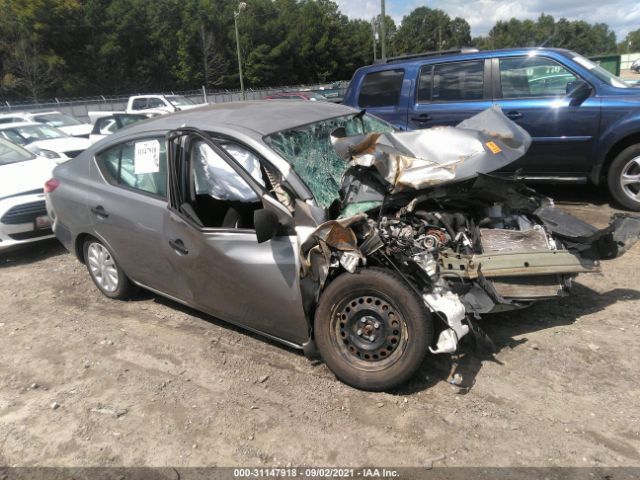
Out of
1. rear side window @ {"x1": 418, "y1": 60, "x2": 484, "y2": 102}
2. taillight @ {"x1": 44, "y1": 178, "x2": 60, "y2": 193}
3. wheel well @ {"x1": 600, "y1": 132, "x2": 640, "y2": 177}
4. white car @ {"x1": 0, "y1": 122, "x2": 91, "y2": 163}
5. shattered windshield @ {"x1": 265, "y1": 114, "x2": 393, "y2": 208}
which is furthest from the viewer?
white car @ {"x1": 0, "y1": 122, "x2": 91, "y2": 163}

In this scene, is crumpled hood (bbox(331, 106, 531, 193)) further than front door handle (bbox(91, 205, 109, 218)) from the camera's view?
No

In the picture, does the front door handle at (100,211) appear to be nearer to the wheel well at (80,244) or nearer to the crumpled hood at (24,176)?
the wheel well at (80,244)

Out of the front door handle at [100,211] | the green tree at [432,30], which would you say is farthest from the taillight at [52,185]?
the green tree at [432,30]

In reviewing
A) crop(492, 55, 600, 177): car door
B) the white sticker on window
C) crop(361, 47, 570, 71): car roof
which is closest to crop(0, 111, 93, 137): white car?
crop(361, 47, 570, 71): car roof

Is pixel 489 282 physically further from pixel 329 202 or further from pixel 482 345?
pixel 329 202

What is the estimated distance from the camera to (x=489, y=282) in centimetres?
318

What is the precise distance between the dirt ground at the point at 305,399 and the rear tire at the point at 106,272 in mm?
416

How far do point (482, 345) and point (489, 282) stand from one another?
0.41 metres

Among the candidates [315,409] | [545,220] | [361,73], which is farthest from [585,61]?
[315,409]

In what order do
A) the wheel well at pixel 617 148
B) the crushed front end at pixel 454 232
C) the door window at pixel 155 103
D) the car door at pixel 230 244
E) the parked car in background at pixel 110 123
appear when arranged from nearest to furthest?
1. the crushed front end at pixel 454 232
2. the car door at pixel 230 244
3. the wheel well at pixel 617 148
4. the parked car in background at pixel 110 123
5. the door window at pixel 155 103

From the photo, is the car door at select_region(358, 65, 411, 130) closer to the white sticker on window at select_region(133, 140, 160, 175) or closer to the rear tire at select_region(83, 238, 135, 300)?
the white sticker on window at select_region(133, 140, 160, 175)

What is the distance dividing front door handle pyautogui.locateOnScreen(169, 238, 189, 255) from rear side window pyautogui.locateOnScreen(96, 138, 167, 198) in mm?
376

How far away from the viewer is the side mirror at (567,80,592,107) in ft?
19.6

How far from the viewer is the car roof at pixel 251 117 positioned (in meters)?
3.66
